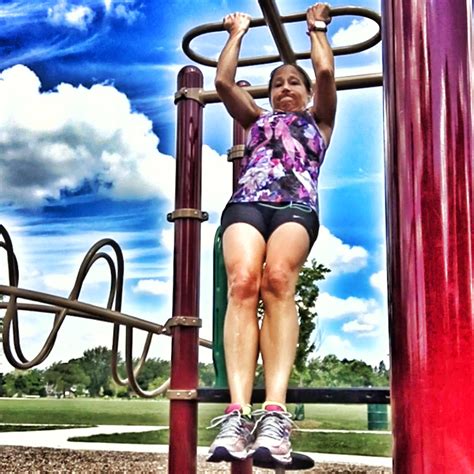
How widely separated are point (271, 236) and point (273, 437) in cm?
37

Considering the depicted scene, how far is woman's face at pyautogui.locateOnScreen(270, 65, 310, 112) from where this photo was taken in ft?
5.20

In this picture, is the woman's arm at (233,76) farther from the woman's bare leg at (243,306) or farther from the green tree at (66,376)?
the green tree at (66,376)

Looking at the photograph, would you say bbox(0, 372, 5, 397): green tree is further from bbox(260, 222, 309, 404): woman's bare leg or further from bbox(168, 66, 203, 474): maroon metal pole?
bbox(260, 222, 309, 404): woman's bare leg

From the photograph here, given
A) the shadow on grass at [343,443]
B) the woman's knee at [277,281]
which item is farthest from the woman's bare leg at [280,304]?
the shadow on grass at [343,443]

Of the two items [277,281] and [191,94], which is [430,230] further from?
[191,94]

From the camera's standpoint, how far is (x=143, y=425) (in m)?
6.17

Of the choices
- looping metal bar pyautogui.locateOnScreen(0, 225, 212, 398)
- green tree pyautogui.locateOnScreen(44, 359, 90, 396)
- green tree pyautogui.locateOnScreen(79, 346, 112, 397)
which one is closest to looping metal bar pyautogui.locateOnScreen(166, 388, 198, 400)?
looping metal bar pyautogui.locateOnScreen(0, 225, 212, 398)

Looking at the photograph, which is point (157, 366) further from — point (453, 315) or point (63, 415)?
point (453, 315)

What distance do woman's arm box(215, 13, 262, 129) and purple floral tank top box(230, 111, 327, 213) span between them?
5 centimetres

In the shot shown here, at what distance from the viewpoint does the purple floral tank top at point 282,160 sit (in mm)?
1425

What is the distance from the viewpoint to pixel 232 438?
3.71 feet

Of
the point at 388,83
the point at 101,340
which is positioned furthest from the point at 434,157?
the point at 101,340

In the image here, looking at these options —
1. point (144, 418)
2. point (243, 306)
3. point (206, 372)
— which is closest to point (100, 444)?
point (144, 418)

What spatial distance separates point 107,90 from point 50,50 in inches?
24.1
